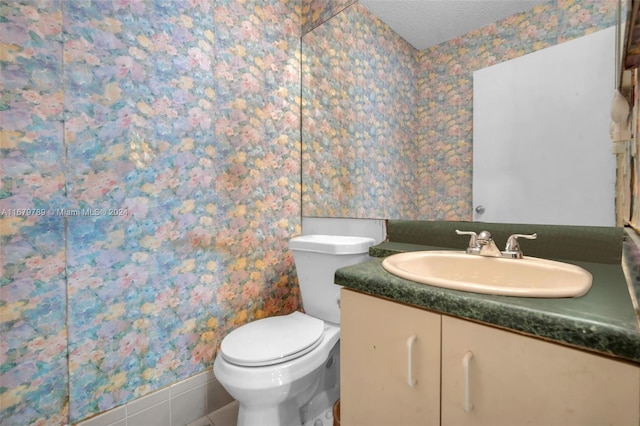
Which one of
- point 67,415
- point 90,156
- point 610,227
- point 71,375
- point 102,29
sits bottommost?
point 67,415

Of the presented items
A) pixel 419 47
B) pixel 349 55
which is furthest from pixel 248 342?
pixel 349 55

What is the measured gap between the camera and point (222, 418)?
1359mm

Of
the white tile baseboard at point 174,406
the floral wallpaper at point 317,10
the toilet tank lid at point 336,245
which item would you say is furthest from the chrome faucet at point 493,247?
the floral wallpaper at point 317,10

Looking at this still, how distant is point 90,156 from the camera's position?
1.06m

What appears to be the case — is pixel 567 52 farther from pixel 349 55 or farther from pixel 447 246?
pixel 349 55

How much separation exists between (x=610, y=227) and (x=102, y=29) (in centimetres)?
189

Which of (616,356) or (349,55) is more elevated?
(349,55)

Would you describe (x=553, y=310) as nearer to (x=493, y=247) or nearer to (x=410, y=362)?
(x=410, y=362)

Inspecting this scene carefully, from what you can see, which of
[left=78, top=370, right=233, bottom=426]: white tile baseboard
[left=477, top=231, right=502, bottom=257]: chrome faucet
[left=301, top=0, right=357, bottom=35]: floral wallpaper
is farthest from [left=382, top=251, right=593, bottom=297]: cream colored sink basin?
[left=301, top=0, right=357, bottom=35]: floral wallpaper

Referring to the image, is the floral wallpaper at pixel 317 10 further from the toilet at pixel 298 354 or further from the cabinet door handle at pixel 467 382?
the cabinet door handle at pixel 467 382

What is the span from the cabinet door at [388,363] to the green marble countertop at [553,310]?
4 centimetres

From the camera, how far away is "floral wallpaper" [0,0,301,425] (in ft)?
3.11

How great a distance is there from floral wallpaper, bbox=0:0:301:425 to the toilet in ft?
0.97

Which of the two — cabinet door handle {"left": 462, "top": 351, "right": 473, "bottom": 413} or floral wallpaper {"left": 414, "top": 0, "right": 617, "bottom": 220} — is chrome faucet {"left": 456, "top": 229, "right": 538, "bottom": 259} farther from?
cabinet door handle {"left": 462, "top": 351, "right": 473, "bottom": 413}
